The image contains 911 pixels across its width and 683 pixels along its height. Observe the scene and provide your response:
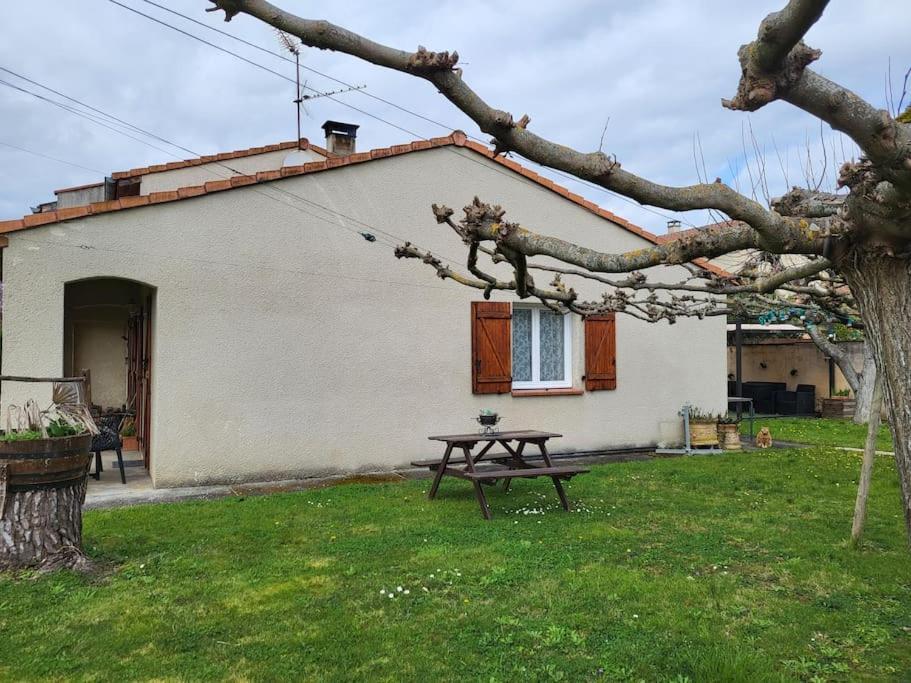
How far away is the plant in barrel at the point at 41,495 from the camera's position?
4523 mm

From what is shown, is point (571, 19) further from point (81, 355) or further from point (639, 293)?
point (81, 355)

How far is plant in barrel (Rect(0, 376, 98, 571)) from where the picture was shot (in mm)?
4523

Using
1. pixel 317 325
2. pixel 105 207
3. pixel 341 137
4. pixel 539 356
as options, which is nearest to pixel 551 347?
pixel 539 356

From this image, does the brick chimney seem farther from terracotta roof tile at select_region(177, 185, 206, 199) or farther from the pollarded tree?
the pollarded tree

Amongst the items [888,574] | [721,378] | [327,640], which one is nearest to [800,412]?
[721,378]

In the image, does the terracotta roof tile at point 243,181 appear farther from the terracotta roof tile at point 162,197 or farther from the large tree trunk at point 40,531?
the large tree trunk at point 40,531

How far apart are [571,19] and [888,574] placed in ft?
14.5

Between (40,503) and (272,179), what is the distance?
504 centimetres

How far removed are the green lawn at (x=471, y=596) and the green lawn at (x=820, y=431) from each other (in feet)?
20.8

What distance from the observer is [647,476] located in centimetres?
865

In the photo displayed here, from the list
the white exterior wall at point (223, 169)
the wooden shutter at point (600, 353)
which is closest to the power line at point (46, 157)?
the white exterior wall at point (223, 169)

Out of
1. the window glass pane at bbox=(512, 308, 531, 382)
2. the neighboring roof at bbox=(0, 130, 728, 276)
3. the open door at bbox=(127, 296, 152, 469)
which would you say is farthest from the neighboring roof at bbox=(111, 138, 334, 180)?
the window glass pane at bbox=(512, 308, 531, 382)

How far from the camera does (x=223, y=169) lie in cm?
1185

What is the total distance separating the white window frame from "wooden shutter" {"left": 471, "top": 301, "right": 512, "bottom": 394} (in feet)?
1.44
